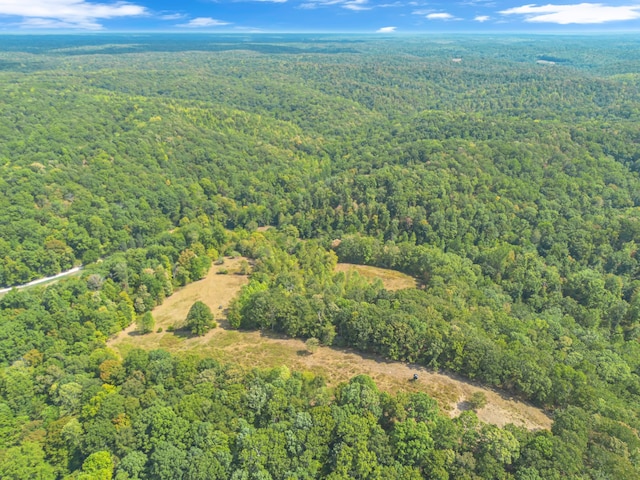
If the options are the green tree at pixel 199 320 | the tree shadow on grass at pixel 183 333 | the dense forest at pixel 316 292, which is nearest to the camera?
the dense forest at pixel 316 292

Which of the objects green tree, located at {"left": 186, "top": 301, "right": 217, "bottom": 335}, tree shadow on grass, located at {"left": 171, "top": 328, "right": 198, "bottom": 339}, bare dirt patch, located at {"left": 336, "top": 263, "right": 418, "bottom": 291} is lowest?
bare dirt patch, located at {"left": 336, "top": 263, "right": 418, "bottom": 291}

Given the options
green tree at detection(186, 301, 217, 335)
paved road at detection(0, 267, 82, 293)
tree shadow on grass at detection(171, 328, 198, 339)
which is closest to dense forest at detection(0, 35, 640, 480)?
paved road at detection(0, 267, 82, 293)

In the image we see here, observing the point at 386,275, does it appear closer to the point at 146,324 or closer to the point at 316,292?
the point at 316,292

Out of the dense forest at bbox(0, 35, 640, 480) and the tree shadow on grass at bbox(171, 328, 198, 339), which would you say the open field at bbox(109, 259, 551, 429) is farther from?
the dense forest at bbox(0, 35, 640, 480)

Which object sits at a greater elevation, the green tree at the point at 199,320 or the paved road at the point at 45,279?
the green tree at the point at 199,320

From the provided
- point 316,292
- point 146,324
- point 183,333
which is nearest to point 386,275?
point 316,292

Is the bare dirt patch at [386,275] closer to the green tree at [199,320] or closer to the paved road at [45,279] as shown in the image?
the green tree at [199,320]

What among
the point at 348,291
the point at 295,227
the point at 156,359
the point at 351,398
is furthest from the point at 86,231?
the point at 351,398

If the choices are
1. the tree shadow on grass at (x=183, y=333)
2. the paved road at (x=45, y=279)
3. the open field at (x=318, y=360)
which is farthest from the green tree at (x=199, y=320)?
the paved road at (x=45, y=279)
